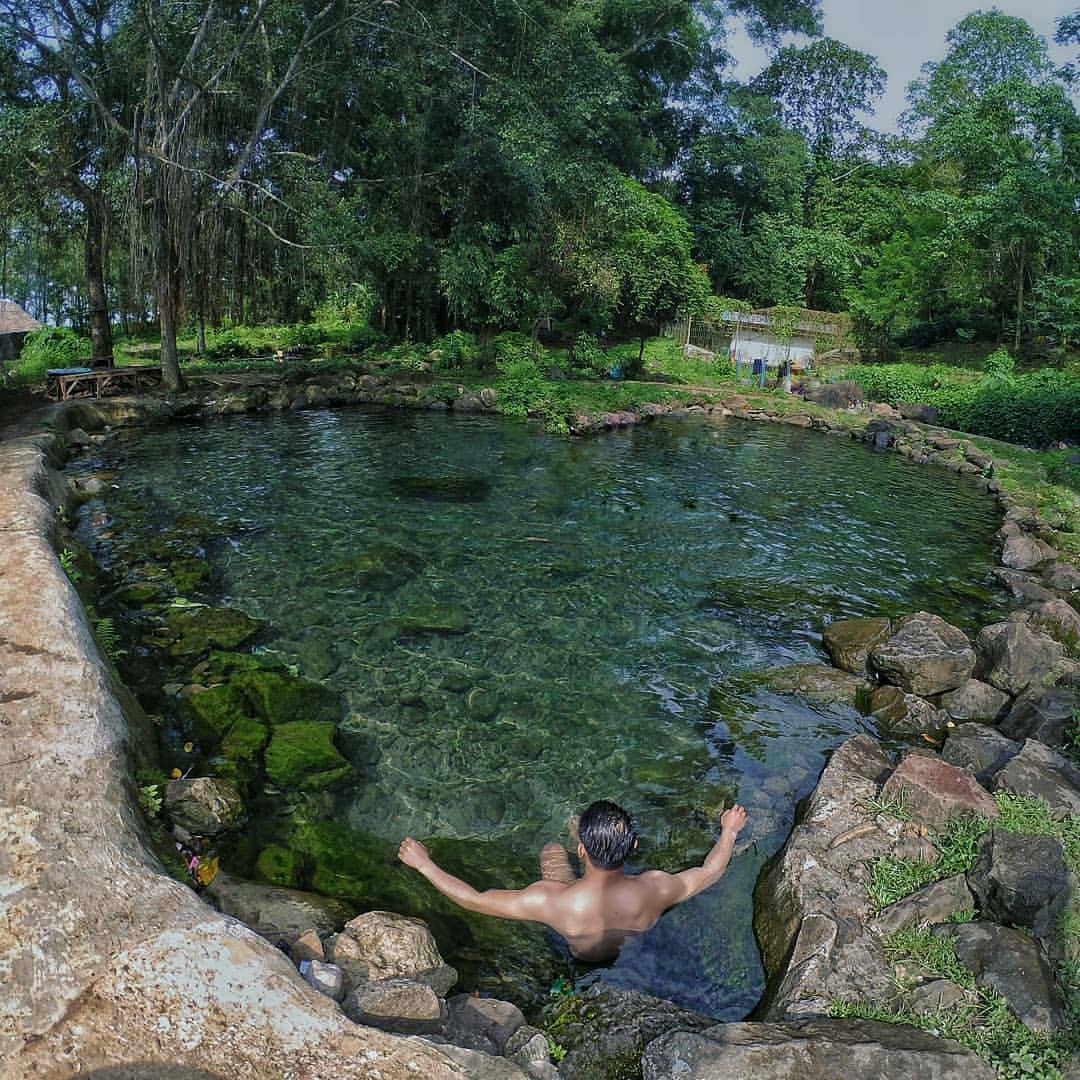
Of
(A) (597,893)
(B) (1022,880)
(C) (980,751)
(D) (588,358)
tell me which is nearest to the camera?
(B) (1022,880)

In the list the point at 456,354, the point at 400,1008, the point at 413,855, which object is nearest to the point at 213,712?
the point at 413,855

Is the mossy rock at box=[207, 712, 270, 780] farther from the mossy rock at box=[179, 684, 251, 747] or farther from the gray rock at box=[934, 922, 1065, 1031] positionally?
the gray rock at box=[934, 922, 1065, 1031]

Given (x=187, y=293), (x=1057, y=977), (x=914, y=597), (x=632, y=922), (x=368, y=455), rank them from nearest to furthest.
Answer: (x=1057, y=977)
(x=632, y=922)
(x=914, y=597)
(x=368, y=455)
(x=187, y=293)

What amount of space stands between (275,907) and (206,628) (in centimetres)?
386

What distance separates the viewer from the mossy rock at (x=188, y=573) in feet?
26.7

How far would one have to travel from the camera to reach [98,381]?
17141 mm

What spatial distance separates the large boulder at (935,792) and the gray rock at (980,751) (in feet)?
1.72

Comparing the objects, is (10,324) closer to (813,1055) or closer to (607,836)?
(607,836)

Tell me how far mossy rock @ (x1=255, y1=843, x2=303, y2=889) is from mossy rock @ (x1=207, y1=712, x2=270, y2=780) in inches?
32.3

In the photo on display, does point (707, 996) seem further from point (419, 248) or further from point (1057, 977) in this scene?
point (419, 248)

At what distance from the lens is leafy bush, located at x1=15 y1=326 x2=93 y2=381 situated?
63.2 feet

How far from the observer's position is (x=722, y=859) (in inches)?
167

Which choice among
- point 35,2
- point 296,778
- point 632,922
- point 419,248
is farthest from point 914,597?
point 35,2

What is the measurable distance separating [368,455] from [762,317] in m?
20.3
